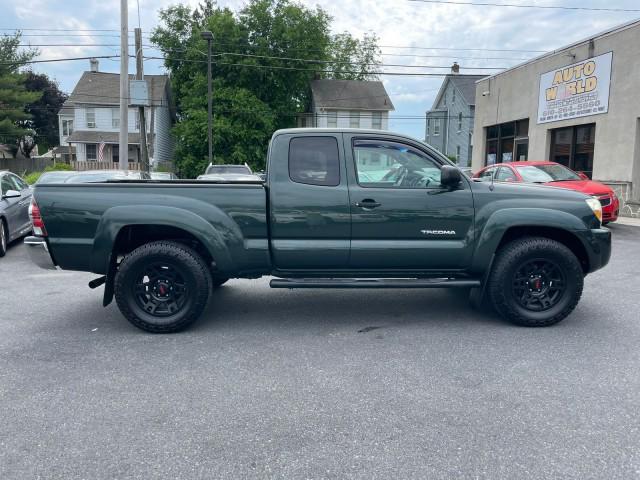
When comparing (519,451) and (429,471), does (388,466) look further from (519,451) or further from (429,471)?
(519,451)

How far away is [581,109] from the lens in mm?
16688

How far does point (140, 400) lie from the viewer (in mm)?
3518

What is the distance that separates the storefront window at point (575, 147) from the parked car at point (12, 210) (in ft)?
53.0

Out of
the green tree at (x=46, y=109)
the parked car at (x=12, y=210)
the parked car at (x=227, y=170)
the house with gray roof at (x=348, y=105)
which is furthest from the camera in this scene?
the green tree at (x=46, y=109)

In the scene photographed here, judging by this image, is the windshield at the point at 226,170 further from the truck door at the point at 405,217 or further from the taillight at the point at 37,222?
the truck door at the point at 405,217

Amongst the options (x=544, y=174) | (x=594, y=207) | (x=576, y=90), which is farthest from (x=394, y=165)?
(x=576, y=90)

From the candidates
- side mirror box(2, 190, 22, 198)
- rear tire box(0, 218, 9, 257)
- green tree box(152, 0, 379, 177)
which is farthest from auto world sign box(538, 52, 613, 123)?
green tree box(152, 0, 379, 177)

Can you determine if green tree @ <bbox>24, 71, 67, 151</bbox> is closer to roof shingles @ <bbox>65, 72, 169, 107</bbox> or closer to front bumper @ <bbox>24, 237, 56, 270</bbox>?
roof shingles @ <bbox>65, 72, 169, 107</bbox>

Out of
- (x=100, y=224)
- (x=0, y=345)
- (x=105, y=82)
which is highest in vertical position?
(x=105, y=82)

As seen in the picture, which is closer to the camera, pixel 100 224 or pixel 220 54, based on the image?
pixel 100 224

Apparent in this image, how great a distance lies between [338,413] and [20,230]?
9294 mm

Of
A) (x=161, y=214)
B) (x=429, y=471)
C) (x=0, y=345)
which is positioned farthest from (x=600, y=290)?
(x=0, y=345)

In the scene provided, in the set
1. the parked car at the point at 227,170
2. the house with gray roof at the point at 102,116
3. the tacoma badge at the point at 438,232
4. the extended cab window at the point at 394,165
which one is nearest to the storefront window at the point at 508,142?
the parked car at the point at 227,170

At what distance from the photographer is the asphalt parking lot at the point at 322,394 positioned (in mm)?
→ 2797
